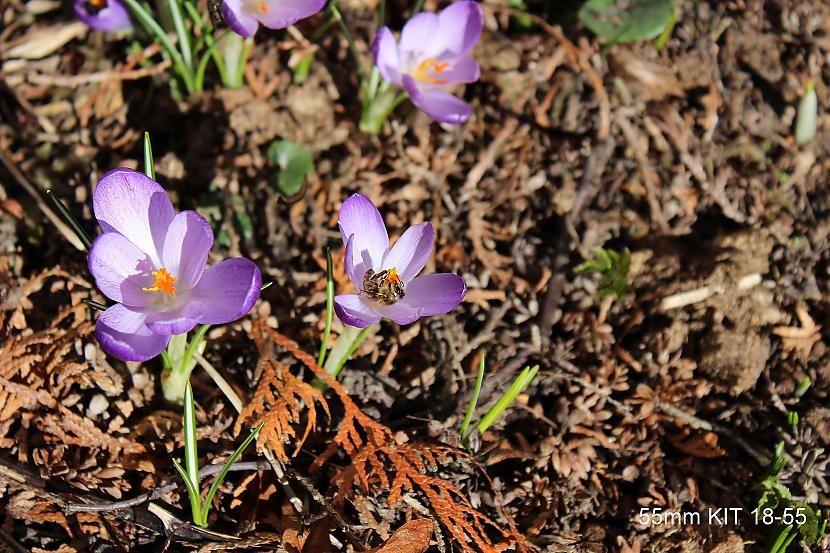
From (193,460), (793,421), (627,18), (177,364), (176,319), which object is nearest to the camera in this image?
(176,319)

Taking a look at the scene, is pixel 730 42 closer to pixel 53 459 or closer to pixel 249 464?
pixel 249 464

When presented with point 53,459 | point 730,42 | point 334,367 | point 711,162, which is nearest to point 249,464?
point 334,367

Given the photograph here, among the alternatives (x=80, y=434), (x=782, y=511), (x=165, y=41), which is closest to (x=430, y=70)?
(x=165, y=41)

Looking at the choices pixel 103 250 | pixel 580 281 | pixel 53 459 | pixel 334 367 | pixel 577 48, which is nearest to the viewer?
pixel 103 250

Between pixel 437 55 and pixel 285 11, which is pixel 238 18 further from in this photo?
pixel 437 55

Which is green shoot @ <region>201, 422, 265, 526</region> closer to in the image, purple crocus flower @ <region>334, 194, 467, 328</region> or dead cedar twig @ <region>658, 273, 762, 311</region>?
purple crocus flower @ <region>334, 194, 467, 328</region>

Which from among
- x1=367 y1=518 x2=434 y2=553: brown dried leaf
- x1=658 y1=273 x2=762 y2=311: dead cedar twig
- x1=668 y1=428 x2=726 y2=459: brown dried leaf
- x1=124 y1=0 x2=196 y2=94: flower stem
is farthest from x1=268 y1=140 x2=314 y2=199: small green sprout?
x1=668 y1=428 x2=726 y2=459: brown dried leaf
